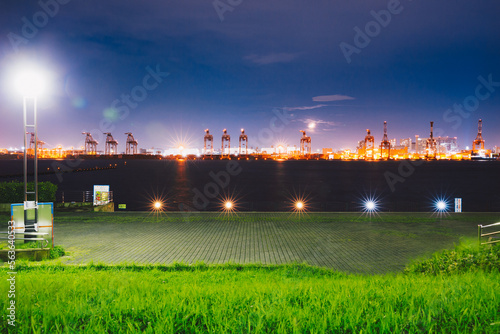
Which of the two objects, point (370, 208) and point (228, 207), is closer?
point (370, 208)

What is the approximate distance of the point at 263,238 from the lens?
14.4 metres

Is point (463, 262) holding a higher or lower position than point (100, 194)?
lower

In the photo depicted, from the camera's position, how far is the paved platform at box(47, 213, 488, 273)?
37.2 ft

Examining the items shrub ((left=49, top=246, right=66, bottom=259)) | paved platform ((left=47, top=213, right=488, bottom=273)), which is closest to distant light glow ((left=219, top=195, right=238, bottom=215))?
paved platform ((left=47, top=213, right=488, bottom=273))

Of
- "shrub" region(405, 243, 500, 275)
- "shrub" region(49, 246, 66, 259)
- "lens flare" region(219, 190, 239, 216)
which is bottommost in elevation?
"lens flare" region(219, 190, 239, 216)

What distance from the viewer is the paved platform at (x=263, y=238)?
11352mm

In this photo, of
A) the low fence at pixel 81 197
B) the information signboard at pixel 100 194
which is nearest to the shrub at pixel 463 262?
the information signboard at pixel 100 194

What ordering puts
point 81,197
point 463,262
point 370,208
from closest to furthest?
point 463,262 → point 370,208 → point 81,197

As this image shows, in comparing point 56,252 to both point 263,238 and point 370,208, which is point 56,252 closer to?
point 263,238

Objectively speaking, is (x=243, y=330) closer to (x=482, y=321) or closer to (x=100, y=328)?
(x=100, y=328)

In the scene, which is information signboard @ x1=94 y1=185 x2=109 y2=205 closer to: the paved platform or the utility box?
the paved platform

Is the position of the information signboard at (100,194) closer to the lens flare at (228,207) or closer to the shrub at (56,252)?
the lens flare at (228,207)

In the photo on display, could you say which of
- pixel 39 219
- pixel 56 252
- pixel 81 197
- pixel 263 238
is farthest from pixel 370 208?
pixel 81 197

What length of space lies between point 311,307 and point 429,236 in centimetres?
1328
